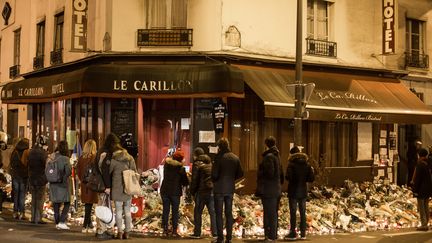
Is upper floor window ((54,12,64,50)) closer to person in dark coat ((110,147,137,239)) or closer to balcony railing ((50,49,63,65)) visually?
balcony railing ((50,49,63,65))

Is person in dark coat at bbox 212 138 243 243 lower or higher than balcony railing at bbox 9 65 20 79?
lower

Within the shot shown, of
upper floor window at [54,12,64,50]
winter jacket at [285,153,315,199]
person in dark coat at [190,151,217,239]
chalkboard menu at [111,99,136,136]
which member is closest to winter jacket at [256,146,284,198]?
winter jacket at [285,153,315,199]

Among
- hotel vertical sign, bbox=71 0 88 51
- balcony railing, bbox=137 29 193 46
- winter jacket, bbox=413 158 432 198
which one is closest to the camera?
winter jacket, bbox=413 158 432 198

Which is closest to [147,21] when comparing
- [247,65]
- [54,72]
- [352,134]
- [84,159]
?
[247,65]

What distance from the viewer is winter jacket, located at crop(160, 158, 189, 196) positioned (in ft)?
35.4

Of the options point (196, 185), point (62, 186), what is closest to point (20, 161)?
point (62, 186)

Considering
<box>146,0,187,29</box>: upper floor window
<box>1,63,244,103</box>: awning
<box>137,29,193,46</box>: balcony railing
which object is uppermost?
<box>146,0,187,29</box>: upper floor window

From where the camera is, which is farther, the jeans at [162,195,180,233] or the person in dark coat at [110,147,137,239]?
the jeans at [162,195,180,233]

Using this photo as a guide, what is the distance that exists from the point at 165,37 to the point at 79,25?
9.50 ft

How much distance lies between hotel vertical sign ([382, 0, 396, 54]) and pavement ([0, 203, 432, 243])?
7589mm

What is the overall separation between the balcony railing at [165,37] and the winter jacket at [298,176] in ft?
20.4

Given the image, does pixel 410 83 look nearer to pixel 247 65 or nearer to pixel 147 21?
pixel 247 65

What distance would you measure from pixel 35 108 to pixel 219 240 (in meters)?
13.6

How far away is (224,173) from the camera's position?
9969 mm
